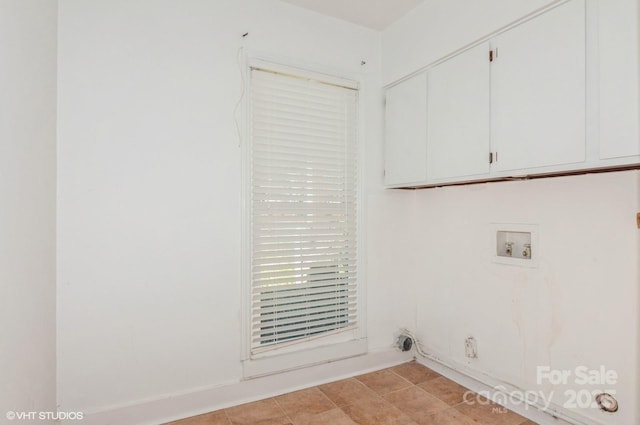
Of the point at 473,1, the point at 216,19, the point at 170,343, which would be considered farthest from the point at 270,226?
the point at 473,1

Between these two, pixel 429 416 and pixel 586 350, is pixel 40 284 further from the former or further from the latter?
pixel 586 350

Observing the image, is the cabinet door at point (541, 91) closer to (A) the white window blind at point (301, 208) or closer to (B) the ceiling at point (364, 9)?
(B) the ceiling at point (364, 9)

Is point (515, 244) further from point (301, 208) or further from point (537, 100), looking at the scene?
point (301, 208)

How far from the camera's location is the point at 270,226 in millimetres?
2436

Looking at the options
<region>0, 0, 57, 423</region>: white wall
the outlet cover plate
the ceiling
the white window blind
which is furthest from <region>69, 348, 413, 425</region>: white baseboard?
the ceiling

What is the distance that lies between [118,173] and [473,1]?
7.68 feet

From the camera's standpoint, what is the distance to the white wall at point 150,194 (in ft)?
6.28

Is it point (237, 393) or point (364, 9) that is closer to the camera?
point (237, 393)

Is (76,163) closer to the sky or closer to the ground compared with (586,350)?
closer to the sky

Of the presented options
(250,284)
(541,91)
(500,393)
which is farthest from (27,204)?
(500,393)

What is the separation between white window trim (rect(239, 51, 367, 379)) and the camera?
2.33m

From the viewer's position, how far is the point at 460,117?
220 cm

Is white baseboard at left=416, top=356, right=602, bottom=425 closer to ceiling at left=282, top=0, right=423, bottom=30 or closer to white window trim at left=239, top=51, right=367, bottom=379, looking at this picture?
white window trim at left=239, top=51, right=367, bottom=379

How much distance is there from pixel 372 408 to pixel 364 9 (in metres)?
2.75
